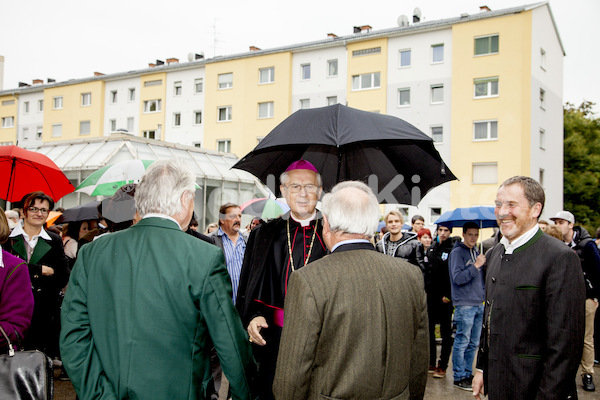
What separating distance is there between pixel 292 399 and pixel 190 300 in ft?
2.02

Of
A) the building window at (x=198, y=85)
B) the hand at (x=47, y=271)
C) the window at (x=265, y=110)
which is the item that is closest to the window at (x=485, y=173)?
the window at (x=265, y=110)

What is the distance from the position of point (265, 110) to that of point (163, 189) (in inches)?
1291

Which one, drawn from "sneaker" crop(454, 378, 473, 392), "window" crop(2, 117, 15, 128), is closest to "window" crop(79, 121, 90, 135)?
"window" crop(2, 117, 15, 128)

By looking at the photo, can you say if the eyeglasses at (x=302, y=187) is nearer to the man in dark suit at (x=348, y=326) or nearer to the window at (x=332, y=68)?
the man in dark suit at (x=348, y=326)

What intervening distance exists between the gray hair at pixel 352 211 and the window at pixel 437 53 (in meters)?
28.9

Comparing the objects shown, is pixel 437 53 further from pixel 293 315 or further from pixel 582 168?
pixel 293 315

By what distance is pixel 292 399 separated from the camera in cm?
217

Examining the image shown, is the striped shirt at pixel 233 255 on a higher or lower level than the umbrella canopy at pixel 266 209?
lower

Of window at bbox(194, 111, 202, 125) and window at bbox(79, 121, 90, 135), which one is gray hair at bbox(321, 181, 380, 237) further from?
window at bbox(79, 121, 90, 135)

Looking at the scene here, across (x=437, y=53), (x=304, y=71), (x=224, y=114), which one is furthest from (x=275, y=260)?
(x=224, y=114)

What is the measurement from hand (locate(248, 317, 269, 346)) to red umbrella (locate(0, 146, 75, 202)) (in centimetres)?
340

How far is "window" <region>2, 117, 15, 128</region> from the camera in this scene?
4564cm

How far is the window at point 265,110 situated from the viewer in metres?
34.3

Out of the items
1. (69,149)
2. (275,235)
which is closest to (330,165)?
(275,235)
